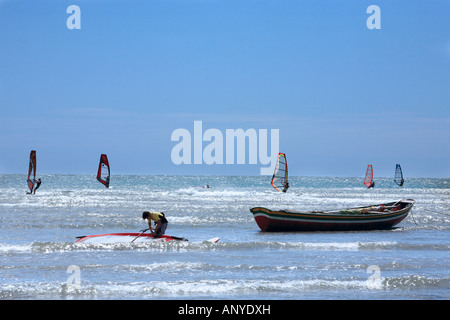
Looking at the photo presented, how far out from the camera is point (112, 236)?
19.6 m

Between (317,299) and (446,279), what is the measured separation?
380cm

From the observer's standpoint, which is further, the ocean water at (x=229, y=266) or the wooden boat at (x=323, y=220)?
the wooden boat at (x=323, y=220)

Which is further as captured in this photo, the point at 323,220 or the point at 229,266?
the point at 323,220

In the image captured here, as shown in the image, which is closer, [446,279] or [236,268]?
[446,279]

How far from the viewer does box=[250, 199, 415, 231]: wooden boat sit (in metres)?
24.7

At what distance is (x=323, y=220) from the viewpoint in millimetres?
25234

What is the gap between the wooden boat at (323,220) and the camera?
2472 cm

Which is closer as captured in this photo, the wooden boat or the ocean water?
the ocean water

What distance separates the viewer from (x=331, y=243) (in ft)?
68.0
